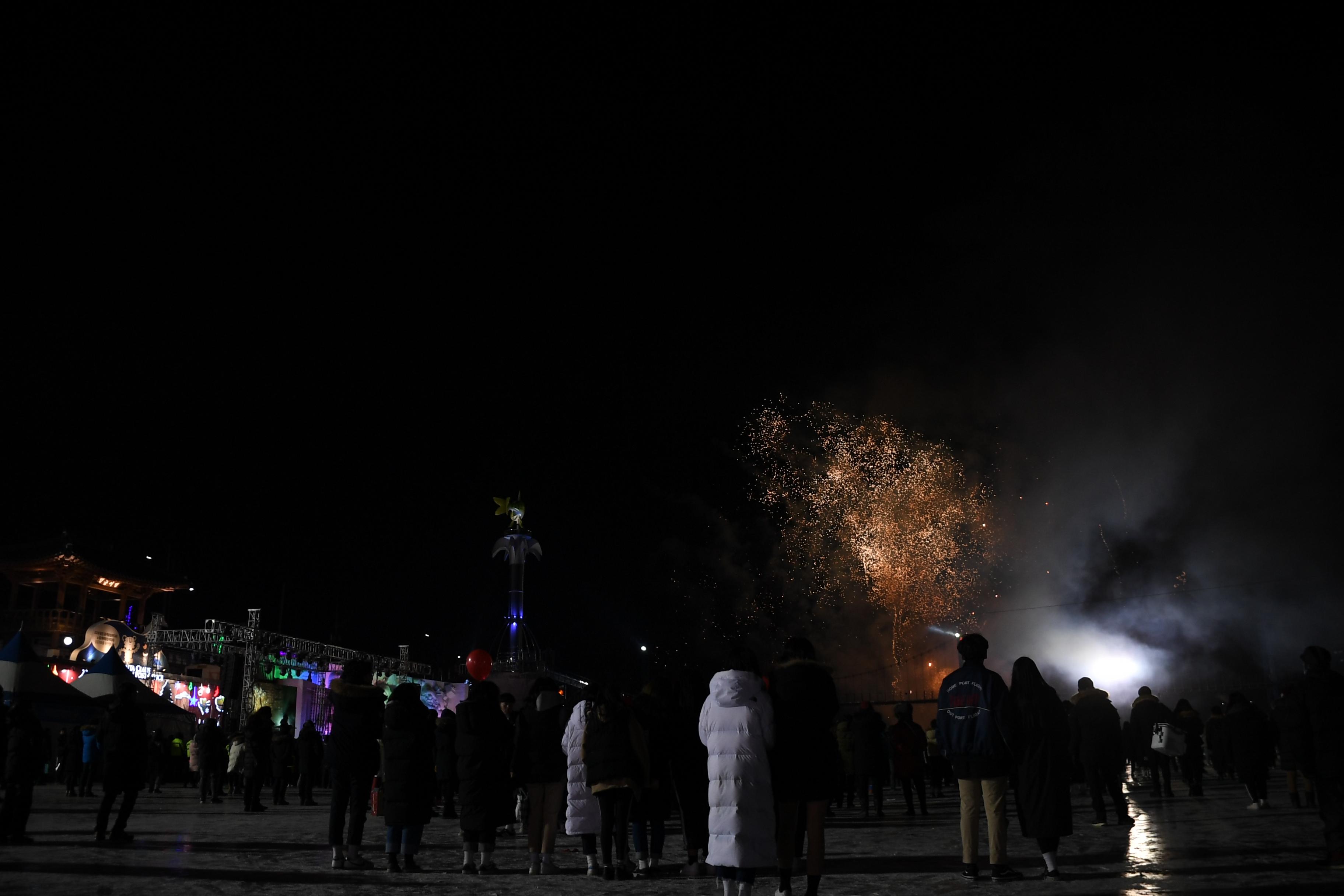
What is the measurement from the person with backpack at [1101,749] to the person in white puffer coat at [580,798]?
5.78 metres

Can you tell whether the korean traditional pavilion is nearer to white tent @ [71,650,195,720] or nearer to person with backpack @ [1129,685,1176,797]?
white tent @ [71,650,195,720]

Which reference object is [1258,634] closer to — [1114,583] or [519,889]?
[1114,583]

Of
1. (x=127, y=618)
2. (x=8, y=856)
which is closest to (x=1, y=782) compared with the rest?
(x=8, y=856)

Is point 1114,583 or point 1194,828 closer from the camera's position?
point 1194,828

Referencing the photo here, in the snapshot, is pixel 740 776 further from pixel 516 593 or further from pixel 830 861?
pixel 516 593

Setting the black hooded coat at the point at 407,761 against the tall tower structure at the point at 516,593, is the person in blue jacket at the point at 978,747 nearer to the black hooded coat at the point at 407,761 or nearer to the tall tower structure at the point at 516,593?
the black hooded coat at the point at 407,761

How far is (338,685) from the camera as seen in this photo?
8.44m

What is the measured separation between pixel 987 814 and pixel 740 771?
233 centimetres

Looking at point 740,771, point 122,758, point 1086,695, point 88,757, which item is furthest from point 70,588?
point 740,771

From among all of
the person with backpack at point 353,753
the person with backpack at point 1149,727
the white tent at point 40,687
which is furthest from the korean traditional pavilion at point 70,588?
the person with backpack at point 1149,727

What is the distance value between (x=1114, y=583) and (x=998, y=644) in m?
6.43

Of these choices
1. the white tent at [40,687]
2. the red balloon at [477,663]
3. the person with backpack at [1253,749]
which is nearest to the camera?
the person with backpack at [1253,749]

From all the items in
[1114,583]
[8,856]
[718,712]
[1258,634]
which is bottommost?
[8,856]

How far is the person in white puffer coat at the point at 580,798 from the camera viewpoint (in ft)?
26.6
